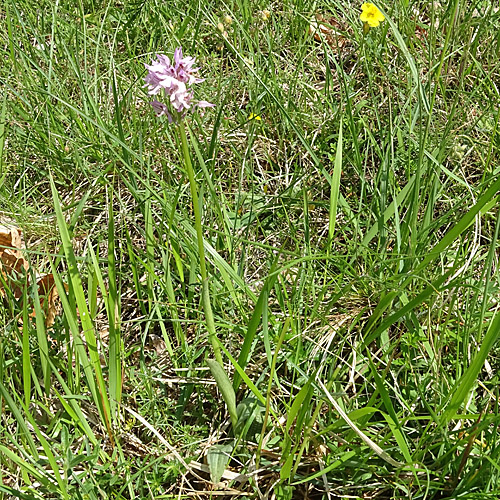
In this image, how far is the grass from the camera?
1218mm

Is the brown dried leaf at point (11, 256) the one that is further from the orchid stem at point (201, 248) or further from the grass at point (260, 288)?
the orchid stem at point (201, 248)

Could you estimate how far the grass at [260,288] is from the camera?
1218mm

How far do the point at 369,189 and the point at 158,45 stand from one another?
105cm

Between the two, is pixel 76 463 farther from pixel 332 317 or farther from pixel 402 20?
pixel 402 20

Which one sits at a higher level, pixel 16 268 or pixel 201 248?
pixel 201 248

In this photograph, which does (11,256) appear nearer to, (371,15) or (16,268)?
(16,268)

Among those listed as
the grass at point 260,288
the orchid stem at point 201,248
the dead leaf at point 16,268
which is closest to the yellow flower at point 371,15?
the grass at point 260,288

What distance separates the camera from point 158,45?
2.25m

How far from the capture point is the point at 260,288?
1.61 metres

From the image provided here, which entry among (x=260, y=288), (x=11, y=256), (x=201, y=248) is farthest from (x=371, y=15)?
(x=11, y=256)

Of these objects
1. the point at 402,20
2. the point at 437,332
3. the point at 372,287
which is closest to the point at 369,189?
the point at 372,287

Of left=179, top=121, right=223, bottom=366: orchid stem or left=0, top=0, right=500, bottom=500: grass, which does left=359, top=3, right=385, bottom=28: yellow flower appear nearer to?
left=0, top=0, right=500, bottom=500: grass

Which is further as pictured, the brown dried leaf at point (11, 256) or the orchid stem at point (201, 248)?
the brown dried leaf at point (11, 256)

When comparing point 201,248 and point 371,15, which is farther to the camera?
point 371,15
